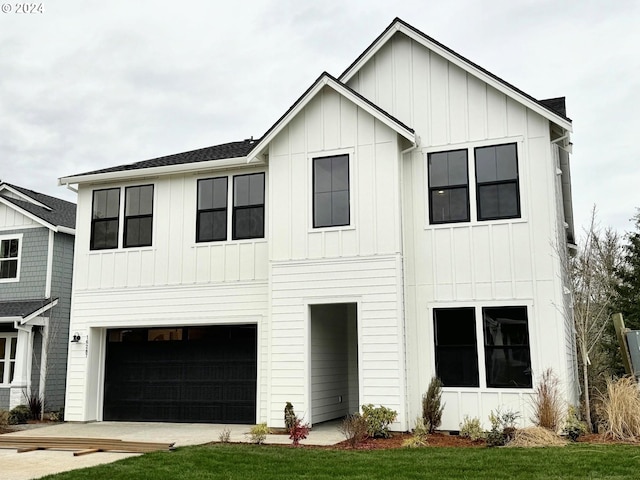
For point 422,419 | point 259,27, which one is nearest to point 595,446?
point 422,419

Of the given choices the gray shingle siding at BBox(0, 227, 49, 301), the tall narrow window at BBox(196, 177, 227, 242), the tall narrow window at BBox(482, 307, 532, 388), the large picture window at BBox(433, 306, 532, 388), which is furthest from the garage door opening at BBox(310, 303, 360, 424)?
the gray shingle siding at BBox(0, 227, 49, 301)

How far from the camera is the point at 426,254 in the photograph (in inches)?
538

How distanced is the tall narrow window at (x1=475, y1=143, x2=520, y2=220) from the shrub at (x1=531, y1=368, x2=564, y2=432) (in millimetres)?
3324

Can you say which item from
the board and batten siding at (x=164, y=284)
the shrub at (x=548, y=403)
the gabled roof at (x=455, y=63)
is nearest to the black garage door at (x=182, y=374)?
the board and batten siding at (x=164, y=284)

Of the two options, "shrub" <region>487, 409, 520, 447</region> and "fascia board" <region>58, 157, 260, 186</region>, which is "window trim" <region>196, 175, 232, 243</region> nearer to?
"fascia board" <region>58, 157, 260, 186</region>

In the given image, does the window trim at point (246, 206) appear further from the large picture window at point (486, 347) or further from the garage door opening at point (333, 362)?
the large picture window at point (486, 347)

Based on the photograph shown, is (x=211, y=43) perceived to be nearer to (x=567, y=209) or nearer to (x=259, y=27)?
(x=259, y=27)

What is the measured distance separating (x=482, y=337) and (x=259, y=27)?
1110cm

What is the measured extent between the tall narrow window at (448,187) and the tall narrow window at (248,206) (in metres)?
4.16

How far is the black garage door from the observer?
607 inches

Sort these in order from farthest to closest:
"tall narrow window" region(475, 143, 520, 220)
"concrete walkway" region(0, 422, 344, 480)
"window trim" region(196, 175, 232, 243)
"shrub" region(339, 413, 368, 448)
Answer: "window trim" region(196, 175, 232, 243), "tall narrow window" region(475, 143, 520, 220), "shrub" region(339, 413, 368, 448), "concrete walkway" region(0, 422, 344, 480)

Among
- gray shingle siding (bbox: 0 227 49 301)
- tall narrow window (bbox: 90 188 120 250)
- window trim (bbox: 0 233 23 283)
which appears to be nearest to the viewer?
tall narrow window (bbox: 90 188 120 250)

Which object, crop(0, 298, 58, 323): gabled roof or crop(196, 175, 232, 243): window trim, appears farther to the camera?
crop(0, 298, 58, 323): gabled roof

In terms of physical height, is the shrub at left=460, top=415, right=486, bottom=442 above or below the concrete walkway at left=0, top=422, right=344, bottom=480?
above
